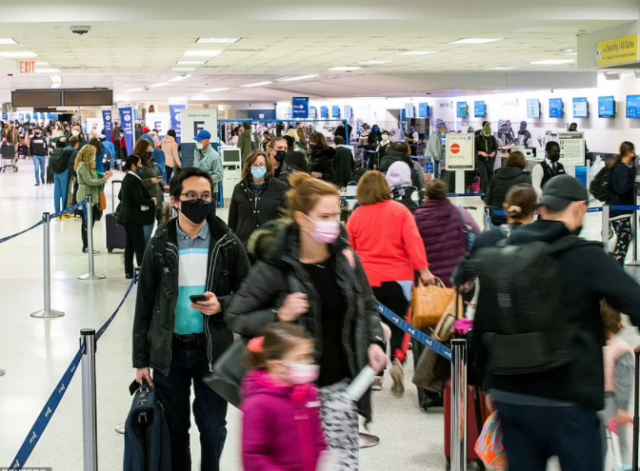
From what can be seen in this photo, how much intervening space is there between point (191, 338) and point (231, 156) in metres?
18.7

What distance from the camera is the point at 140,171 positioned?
1177 centimetres

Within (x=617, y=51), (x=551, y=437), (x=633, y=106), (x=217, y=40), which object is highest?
(x=217, y=40)

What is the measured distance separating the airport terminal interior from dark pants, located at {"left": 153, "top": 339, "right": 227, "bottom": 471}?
0.57 m

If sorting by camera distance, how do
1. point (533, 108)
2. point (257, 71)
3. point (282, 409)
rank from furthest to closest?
point (533, 108)
point (257, 71)
point (282, 409)

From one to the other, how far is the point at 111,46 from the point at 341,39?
433 cm

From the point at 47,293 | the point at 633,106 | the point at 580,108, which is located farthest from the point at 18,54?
the point at 580,108

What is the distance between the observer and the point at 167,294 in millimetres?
4445

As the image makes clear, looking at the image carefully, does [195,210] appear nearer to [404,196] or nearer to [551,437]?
[551,437]

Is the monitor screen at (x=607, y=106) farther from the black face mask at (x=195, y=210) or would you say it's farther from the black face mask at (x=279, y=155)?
the black face mask at (x=195, y=210)

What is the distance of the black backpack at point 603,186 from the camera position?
41.5ft

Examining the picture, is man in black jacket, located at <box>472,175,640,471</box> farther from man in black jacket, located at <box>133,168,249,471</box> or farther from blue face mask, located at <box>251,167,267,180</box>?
blue face mask, located at <box>251,167,267,180</box>

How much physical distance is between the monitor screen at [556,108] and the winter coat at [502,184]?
68.8 feet

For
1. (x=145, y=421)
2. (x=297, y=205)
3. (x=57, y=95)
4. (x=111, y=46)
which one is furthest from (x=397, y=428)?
(x=57, y=95)

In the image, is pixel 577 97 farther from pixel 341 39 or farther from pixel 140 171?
pixel 140 171
